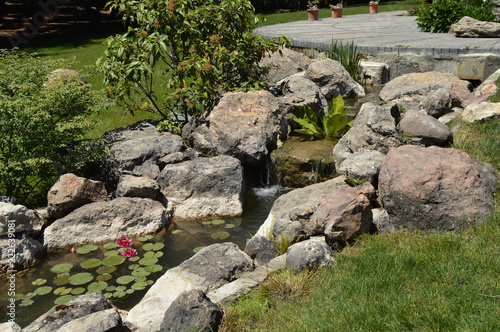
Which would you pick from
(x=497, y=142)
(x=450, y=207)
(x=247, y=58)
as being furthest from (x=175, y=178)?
(x=497, y=142)

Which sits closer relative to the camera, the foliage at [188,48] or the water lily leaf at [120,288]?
the water lily leaf at [120,288]

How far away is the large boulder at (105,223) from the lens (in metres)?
5.62

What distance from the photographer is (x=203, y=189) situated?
6461mm

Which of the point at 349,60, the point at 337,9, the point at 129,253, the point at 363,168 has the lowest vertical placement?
the point at 129,253

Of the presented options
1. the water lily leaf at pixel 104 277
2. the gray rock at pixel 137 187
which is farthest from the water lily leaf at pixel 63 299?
the gray rock at pixel 137 187

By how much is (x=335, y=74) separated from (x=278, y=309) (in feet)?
22.4

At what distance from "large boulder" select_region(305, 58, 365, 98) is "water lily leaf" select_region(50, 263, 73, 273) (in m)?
6.13

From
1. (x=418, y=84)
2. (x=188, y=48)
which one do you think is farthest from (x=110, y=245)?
Result: (x=418, y=84)

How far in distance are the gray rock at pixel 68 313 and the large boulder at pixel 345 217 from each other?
2.10m

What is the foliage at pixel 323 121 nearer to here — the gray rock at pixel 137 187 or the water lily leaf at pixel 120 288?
the gray rock at pixel 137 187

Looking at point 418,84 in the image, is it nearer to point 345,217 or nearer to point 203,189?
point 203,189

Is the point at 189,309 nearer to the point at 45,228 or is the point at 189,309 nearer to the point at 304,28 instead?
the point at 45,228

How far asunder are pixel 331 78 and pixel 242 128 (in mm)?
3186

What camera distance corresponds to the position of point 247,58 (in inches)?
317
